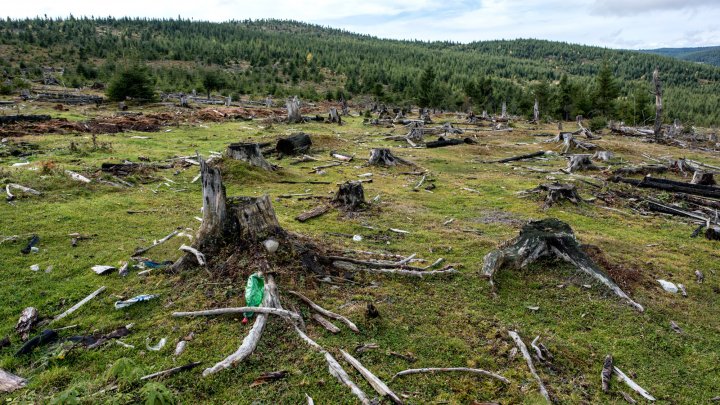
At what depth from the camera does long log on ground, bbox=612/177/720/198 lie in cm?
1472

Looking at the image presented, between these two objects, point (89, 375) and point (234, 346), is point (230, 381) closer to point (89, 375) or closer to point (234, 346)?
point (234, 346)

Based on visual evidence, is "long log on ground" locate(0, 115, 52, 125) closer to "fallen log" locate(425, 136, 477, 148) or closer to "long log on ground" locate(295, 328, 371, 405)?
"fallen log" locate(425, 136, 477, 148)

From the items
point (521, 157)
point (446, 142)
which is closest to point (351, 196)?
point (521, 157)

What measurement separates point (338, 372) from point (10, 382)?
3.92m

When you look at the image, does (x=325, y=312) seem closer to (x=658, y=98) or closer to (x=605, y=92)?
(x=658, y=98)

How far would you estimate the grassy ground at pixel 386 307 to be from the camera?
4.82 meters

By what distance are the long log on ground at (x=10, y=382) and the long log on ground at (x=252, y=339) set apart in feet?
7.01

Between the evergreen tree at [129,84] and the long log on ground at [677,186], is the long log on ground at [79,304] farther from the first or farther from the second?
the evergreen tree at [129,84]

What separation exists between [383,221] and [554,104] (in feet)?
201

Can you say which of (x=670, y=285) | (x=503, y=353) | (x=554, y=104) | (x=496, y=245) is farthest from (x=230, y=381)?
(x=554, y=104)

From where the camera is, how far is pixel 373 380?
471 centimetres

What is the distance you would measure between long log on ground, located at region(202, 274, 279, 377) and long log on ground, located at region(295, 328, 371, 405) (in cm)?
63

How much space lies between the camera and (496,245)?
962 centimetres

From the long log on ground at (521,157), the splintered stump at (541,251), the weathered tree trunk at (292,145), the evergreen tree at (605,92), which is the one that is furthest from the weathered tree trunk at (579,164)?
the evergreen tree at (605,92)
